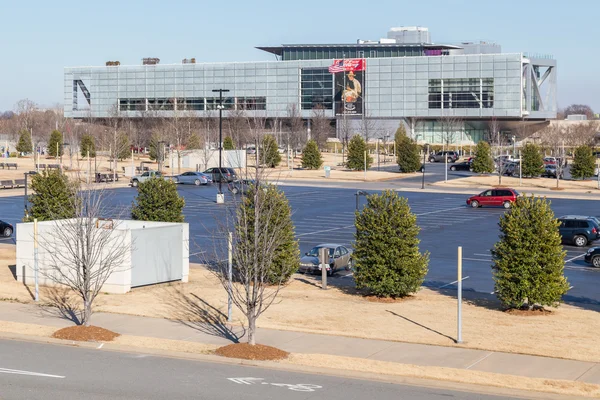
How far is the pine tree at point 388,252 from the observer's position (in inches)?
1027

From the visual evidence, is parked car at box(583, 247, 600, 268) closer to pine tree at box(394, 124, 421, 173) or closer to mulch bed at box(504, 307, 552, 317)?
mulch bed at box(504, 307, 552, 317)

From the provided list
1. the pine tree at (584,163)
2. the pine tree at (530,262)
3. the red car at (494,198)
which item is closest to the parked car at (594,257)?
the pine tree at (530,262)

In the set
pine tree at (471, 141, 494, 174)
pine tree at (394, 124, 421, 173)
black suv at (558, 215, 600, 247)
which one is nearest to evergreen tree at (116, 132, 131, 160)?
pine tree at (394, 124, 421, 173)

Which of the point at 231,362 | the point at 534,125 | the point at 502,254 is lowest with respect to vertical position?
the point at 231,362

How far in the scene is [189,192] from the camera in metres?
69.4

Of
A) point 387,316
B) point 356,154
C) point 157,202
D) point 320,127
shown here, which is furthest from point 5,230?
point 320,127

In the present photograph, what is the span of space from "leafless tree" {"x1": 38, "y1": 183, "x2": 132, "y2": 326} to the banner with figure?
369 ft

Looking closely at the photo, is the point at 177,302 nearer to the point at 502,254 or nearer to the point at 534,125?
the point at 502,254

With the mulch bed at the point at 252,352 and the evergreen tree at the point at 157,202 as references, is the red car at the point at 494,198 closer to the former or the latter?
the evergreen tree at the point at 157,202

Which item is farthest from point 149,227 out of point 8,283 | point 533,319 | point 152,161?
point 152,161

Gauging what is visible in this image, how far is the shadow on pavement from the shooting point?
21766 mm

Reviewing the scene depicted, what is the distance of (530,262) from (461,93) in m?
114

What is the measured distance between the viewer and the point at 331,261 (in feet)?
105

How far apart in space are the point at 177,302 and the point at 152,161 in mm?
82342
